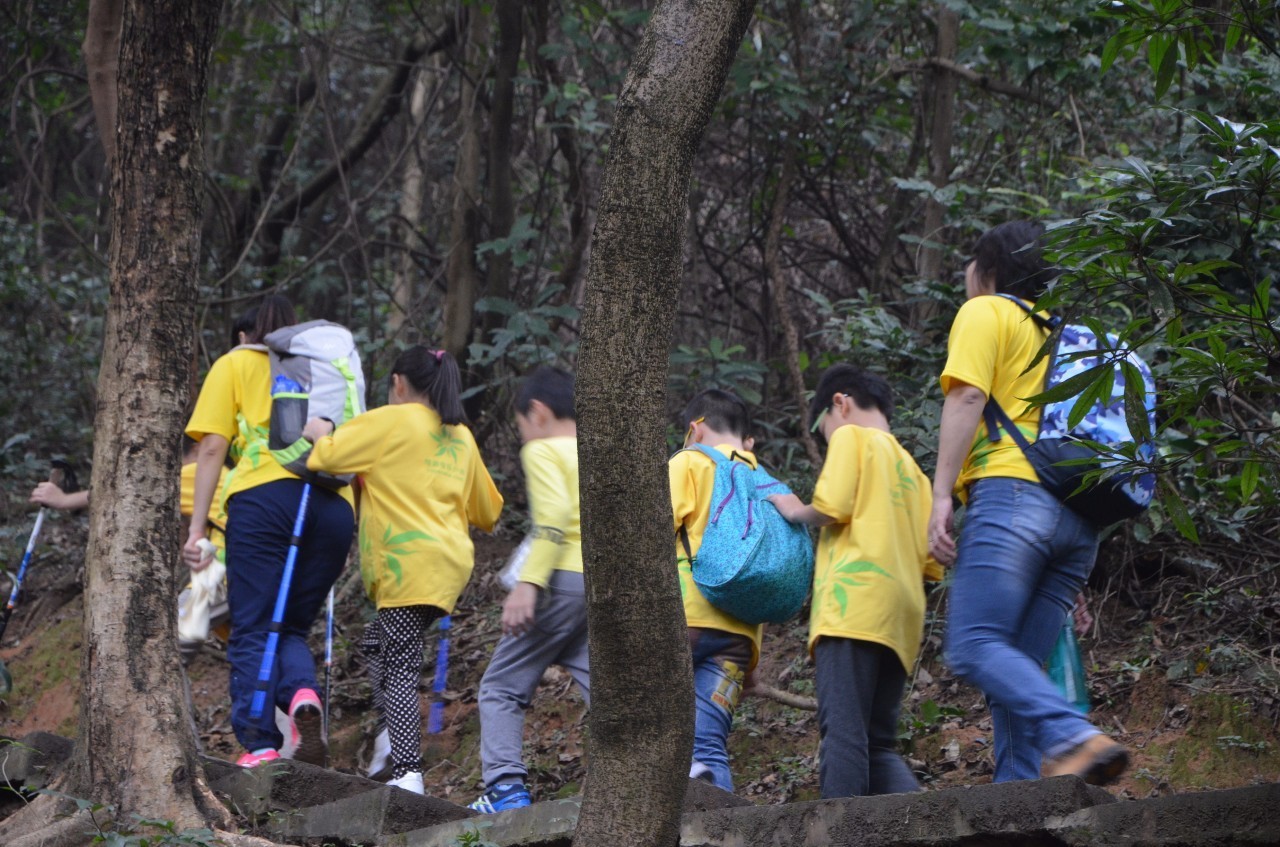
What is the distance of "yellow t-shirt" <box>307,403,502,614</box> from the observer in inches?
224

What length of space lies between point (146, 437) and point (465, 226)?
17.6ft

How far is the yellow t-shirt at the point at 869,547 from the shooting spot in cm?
464

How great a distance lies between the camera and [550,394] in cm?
555

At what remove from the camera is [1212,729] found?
5.60 m

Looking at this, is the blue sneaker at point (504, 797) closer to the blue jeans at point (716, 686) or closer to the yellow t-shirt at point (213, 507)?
the blue jeans at point (716, 686)

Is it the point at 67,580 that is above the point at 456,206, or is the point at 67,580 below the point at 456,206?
below

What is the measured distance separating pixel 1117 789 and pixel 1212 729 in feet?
1.55

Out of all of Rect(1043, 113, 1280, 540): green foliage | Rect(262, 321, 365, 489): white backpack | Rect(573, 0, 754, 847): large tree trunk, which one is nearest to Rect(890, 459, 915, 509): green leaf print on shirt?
Rect(1043, 113, 1280, 540): green foliage

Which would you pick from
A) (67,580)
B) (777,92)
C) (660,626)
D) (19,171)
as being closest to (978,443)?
(660,626)

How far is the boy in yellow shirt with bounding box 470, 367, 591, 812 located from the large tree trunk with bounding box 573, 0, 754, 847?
2.02m

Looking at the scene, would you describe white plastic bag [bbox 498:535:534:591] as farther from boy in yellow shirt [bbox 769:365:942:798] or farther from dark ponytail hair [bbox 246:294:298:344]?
dark ponytail hair [bbox 246:294:298:344]

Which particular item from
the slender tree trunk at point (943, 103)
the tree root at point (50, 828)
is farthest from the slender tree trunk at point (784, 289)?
the tree root at point (50, 828)

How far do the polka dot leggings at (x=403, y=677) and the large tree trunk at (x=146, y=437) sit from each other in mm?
944

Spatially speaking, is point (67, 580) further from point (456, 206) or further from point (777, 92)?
point (777, 92)
